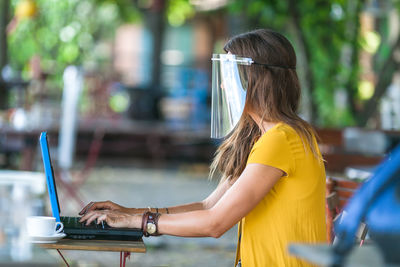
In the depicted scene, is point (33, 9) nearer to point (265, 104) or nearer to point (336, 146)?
point (336, 146)

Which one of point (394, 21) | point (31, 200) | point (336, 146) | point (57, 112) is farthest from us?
point (394, 21)

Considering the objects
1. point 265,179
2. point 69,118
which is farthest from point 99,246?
point 69,118

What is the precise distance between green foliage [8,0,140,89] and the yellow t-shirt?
16.4 m

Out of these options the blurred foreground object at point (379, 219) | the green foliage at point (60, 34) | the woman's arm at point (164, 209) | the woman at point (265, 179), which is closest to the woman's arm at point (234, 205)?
the woman at point (265, 179)

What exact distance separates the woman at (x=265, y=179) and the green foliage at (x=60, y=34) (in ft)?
53.2

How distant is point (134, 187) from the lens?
1041cm

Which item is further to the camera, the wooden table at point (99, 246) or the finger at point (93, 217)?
the finger at point (93, 217)

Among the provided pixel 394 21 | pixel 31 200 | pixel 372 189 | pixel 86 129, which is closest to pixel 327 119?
pixel 86 129

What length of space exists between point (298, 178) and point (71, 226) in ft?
2.66

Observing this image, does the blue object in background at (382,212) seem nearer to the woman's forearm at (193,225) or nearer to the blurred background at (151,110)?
the blurred background at (151,110)

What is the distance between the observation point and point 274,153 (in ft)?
8.09

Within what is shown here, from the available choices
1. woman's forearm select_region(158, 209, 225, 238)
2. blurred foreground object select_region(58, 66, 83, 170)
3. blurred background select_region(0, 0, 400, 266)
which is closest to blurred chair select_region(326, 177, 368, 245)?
blurred background select_region(0, 0, 400, 266)

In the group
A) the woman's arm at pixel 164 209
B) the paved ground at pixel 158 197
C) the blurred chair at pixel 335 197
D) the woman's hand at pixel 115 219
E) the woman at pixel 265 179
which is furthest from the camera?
the paved ground at pixel 158 197

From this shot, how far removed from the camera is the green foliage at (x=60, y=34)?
19.2 m
